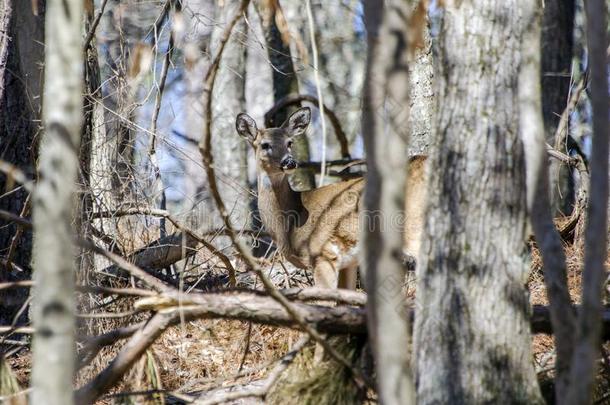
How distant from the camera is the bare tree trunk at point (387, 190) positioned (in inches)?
106

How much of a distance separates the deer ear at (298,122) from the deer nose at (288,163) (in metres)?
0.59

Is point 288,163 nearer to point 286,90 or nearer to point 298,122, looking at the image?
point 298,122

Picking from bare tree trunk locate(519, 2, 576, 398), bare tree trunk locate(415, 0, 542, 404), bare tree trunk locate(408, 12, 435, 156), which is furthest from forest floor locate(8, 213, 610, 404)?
bare tree trunk locate(408, 12, 435, 156)

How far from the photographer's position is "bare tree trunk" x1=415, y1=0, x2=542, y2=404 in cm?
411

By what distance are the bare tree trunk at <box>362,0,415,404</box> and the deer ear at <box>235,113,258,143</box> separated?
21.4 ft

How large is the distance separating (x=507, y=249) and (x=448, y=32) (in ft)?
3.58

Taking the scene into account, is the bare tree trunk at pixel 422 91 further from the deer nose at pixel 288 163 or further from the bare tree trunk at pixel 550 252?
the bare tree trunk at pixel 550 252

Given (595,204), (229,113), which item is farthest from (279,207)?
(595,204)

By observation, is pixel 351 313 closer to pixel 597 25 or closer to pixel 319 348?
pixel 319 348

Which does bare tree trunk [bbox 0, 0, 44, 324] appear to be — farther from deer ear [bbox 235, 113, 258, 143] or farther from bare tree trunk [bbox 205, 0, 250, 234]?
bare tree trunk [bbox 205, 0, 250, 234]

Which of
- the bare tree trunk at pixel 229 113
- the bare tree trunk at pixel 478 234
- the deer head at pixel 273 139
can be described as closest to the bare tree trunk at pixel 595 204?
the bare tree trunk at pixel 478 234

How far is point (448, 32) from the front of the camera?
14.1ft

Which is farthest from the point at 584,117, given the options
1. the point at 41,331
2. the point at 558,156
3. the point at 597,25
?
the point at 41,331

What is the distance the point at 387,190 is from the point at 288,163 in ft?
20.8
